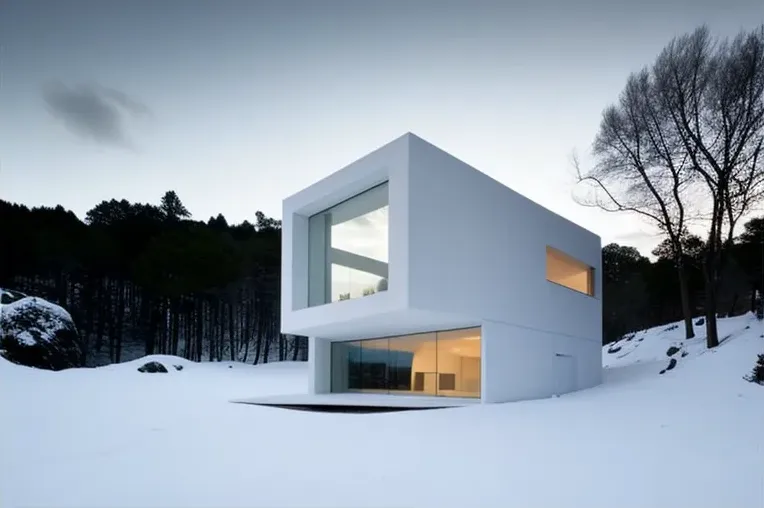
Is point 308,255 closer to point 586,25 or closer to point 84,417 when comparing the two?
point 84,417

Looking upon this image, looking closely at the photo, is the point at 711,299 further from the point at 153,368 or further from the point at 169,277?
the point at 169,277

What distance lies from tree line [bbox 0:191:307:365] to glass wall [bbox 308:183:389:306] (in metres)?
18.5

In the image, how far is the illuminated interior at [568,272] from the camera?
1501 centimetres

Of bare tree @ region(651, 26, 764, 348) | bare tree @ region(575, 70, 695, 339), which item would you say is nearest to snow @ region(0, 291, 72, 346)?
bare tree @ region(575, 70, 695, 339)

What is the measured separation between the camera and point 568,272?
1602 cm

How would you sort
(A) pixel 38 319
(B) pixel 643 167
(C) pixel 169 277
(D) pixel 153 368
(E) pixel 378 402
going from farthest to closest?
(C) pixel 169 277
(D) pixel 153 368
(A) pixel 38 319
(B) pixel 643 167
(E) pixel 378 402

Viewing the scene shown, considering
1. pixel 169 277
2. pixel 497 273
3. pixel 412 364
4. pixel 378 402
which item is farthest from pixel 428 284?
pixel 169 277

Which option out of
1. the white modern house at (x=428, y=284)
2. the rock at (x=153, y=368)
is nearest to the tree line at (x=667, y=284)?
the white modern house at (x=428, y=284)

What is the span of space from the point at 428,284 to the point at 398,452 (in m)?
4.19

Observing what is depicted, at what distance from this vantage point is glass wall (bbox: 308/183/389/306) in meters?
11.3

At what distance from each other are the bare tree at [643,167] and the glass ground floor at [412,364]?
10593 mm

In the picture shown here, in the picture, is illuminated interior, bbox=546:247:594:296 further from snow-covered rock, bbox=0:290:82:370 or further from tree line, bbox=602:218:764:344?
snow-covered rock, bbox=0:290:82:370

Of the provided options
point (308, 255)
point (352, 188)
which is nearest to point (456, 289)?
point (352, 188)

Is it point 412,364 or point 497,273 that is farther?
point 412,364
